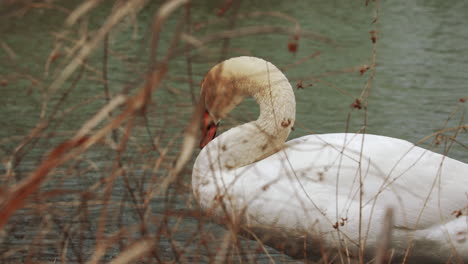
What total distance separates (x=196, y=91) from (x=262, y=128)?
4.17m

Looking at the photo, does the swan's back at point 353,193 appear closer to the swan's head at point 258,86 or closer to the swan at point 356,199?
the swan at point 356,199

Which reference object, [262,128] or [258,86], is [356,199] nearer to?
[262,128]

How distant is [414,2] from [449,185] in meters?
15.9

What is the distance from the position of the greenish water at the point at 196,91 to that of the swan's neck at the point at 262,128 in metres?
0.13

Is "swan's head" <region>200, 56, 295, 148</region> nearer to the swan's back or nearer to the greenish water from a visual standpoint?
the greenish water

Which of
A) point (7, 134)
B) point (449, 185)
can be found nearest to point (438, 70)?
point (7, 134)

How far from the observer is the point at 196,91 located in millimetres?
7859

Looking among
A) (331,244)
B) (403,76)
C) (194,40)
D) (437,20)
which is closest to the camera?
(194,40)

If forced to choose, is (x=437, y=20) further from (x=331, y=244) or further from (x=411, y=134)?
(x=331, y=244)

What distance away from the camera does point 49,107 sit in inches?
288

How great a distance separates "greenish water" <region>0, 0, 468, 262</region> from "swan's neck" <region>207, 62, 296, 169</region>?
0.13 metres

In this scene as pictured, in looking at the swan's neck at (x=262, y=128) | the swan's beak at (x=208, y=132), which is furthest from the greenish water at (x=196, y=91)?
the swan's beak at (x=208, y=132)

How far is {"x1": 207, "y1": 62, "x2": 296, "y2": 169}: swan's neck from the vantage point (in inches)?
145

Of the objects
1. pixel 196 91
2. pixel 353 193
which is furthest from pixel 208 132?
pixel 196 91
